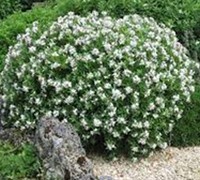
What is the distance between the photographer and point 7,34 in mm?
8484

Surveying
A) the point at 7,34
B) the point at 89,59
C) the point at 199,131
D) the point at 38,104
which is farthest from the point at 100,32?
the point at 7,34

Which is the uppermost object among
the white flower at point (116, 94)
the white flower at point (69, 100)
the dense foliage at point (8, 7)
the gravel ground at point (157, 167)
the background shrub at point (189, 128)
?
the dense foliage at point (8, 7)

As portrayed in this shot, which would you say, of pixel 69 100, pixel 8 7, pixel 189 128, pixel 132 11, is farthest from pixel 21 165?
pixel 8 7

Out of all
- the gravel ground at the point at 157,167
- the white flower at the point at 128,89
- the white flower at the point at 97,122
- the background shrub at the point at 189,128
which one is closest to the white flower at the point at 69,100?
the white flower at the point at 97,122

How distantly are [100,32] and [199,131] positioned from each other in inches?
52.6

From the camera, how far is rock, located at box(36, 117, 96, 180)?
223 inches

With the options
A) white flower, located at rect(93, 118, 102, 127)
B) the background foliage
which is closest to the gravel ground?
white flower, located at rect(93, 118, 102, 127)

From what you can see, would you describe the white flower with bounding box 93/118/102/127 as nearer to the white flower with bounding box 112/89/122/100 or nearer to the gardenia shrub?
the gardenia shrub

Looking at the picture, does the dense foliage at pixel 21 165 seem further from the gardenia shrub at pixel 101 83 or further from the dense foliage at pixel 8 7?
the dense foliage at pixel 8 7

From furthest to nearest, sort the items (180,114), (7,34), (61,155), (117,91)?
(7,34) → (180,114) → (117,91) → (61,155)

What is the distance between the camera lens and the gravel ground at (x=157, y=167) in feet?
21.4

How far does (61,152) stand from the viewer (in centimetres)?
577

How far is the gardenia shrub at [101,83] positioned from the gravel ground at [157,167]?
11cm

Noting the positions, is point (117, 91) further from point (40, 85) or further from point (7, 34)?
point (7, 34)
